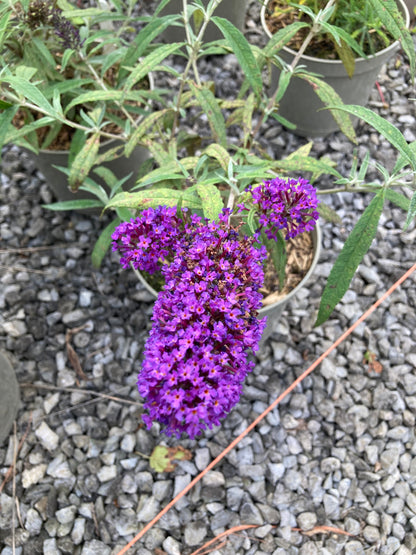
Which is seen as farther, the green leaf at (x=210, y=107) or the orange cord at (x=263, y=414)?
the orange cord at (x=263, y=414)

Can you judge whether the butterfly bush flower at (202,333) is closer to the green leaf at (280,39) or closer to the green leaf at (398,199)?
the green leaf at (398,199)

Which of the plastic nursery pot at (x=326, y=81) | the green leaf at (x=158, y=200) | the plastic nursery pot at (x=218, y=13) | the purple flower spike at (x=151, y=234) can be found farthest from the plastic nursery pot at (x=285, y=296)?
the plastic nursery pot at (x=218, y=13)

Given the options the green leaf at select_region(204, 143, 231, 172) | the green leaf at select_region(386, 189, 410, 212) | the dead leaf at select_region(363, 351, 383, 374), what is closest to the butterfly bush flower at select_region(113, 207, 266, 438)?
the green leaf at select_region(204, 143, 231, 172)

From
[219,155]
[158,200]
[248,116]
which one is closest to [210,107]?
[248,116]

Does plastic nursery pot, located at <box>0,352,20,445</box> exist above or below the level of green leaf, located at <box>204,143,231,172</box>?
below

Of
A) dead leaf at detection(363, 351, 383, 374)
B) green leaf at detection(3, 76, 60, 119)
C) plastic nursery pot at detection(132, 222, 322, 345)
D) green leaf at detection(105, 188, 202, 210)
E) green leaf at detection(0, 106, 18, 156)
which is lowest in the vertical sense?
dead leaf at detection(363, 351, 383, 374)

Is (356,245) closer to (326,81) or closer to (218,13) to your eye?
(326,81)

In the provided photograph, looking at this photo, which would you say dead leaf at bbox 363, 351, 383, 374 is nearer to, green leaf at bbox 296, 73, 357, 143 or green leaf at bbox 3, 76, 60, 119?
green leaf at bbox 296, 73, 357, 143
